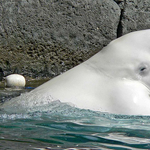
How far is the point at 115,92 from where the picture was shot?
144 inches

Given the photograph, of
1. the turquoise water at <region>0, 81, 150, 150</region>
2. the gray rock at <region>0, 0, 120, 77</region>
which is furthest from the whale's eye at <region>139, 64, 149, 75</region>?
the gray rock at <region>0, 0, 120, 77</region>

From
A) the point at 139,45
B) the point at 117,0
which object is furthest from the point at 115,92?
the point at 117,0

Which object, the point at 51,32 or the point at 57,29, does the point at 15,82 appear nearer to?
the point at 51,32

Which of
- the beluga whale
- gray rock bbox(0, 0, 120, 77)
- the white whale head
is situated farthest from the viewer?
gray rock bbox(0, 0, 120, 77)

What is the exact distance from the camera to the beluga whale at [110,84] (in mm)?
Result: 3594

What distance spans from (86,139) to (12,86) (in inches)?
164

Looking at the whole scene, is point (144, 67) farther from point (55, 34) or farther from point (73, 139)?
point (55, 34)

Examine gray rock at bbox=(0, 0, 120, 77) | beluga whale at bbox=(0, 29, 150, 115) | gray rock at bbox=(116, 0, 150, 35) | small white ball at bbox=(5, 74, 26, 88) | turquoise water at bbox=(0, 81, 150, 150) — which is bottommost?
turquoise water at bbox=(0, 81, 150, 150)

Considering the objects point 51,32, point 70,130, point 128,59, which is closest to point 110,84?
point 128,59

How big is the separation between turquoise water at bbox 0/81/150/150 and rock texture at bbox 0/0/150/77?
14.7 feet

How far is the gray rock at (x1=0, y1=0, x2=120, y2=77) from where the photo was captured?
7.89 meters

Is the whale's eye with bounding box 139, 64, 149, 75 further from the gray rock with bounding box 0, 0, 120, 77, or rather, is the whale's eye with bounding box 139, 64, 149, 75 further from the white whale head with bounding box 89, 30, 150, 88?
the gray rock with bounding box 0, 0, 120, 77

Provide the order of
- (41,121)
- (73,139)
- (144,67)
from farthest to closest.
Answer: (144,67)
(41,121)
(73,139)

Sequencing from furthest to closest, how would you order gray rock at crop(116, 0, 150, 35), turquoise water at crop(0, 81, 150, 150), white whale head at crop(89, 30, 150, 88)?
gray rock at crop(116, 0, 150, 35), white whale head at crop(89, 30, 150, 88), turquoise water at crop(0, 81, 150, 150)
